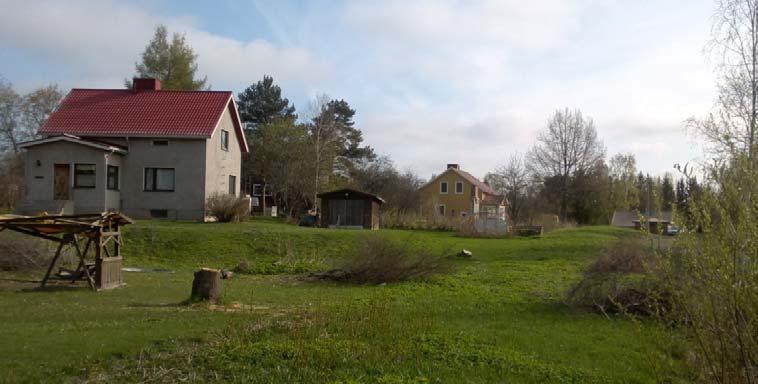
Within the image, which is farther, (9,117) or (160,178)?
(9,117)

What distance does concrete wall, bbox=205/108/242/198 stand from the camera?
3512cm

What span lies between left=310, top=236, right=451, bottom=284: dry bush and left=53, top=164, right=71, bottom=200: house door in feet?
66.3

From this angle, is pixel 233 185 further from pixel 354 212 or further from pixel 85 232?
pixel 85 232

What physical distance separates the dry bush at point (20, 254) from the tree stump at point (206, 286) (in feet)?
29.6

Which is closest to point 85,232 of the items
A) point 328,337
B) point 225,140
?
point 328,337

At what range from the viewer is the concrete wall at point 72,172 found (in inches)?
1287

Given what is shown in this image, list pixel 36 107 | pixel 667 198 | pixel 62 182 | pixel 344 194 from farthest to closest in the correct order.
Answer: pixel 36 107 → pixel 344 194 → pixel 62 182 → pixel 667 198

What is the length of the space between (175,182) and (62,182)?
5.59m

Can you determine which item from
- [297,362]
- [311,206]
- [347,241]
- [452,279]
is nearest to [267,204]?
[311,206]

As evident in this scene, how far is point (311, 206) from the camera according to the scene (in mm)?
53438

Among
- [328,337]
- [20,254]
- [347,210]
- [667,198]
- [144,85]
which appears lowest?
[328,337]

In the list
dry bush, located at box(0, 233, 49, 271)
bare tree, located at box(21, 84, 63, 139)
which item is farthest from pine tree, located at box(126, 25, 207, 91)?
dry bush, located at box(0, 233, 49, 271)

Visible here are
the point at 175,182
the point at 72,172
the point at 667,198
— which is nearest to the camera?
the point at 667,198

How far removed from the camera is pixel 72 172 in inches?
1288
